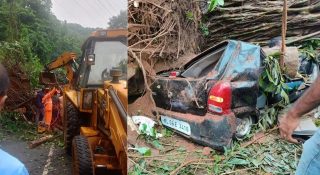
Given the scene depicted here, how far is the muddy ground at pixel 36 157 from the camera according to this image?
5.65ft

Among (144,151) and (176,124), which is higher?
(176,124)

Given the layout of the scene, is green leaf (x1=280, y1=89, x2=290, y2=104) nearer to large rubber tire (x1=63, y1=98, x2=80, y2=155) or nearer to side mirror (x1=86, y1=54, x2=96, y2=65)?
large rubber tire (x1=63, y1=98, x2=80, y2=155)

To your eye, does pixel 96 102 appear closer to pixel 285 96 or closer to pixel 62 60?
pixel 62 60

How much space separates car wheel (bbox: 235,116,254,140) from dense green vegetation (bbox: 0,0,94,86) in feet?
5.00

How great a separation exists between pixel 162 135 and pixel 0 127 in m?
1.29

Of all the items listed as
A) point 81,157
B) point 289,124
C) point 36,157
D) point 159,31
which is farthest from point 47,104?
point 159,31

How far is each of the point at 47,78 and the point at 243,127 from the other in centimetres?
163

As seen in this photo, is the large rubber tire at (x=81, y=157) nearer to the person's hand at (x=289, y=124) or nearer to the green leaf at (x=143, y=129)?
the green leaf at (x=143, y=129)

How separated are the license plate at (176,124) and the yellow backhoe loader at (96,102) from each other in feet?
2.97

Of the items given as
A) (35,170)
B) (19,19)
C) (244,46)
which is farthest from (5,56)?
(244,46)

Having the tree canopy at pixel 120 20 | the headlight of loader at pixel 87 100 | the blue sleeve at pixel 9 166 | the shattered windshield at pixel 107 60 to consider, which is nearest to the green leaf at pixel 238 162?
the headlight of loader at pixel 87 100

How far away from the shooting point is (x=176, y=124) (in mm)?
2770

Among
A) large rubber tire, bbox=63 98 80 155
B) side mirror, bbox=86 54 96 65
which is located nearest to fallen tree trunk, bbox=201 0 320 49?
large rubber tire, bbox=63 98 80 155

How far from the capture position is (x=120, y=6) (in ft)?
4.08
